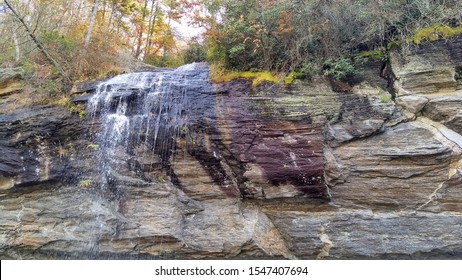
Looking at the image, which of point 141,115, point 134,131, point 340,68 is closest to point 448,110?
point 340,68

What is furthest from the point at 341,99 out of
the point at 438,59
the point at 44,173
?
the point at 44,173

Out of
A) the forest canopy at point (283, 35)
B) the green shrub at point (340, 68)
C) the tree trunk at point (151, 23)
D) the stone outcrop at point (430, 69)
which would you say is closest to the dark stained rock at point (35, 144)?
the forest canopy at point (283, 35)

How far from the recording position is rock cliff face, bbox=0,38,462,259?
241 inches

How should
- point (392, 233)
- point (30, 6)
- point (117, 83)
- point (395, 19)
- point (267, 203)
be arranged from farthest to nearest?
point (30, 6), point (117, 83), point (395, 19), point (267, 203), point (392, 233)

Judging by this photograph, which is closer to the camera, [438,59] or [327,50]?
[438,59]

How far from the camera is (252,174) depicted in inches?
261

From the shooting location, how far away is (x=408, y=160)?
6.21m

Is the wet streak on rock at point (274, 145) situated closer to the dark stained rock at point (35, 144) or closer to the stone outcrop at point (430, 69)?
the stone outcrop at point (430, 69)

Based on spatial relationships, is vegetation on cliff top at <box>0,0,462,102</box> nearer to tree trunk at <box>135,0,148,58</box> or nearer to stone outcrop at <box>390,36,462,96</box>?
stone outcrop at <box>390,36,462,96</box>

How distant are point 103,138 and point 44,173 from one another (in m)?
1.51

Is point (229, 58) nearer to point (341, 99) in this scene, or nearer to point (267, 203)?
point (341, 99)

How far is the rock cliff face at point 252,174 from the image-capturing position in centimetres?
612

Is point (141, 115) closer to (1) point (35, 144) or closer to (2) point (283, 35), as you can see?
(1) point (35, 144)

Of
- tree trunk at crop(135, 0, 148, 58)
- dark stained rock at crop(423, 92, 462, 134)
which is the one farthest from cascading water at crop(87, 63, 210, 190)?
tree trunk at crop(135, 0, 148, 58)
